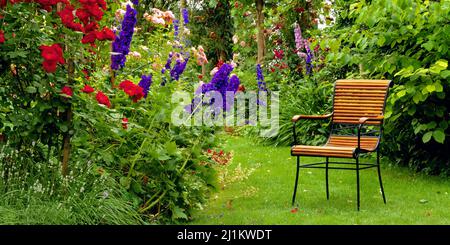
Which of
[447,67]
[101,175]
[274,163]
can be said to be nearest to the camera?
[101,175]

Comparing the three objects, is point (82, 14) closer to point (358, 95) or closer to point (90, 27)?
point (90, 27)

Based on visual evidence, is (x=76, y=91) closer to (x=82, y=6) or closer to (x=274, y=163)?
(x=82, y=6)

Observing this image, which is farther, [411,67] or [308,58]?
[308,58]

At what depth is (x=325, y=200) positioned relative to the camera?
17.4 ft

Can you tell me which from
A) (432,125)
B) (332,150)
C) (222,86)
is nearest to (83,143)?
(222,86)

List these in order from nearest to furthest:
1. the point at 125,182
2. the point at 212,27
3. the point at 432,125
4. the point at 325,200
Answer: the point at 125,182 < the point at 325,200 < the point at 432,125 < the point at 212,27

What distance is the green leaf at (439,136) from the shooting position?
5816 millimetres

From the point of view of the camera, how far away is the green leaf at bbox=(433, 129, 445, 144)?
582cm

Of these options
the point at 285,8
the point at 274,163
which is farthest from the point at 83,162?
the point at 285,8

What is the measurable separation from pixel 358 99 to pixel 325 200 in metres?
0.92

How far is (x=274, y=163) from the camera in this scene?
281 inches

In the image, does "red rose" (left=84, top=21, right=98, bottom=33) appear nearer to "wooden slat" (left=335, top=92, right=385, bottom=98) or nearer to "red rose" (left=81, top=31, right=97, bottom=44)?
"red rose" (left=81, top=31, right=97, bottom=44)

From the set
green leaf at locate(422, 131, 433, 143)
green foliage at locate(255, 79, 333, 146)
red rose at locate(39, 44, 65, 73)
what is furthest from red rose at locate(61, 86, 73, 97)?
green foliage at locate(255, 79, 333, 146)

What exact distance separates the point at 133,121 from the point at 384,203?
1.96m
